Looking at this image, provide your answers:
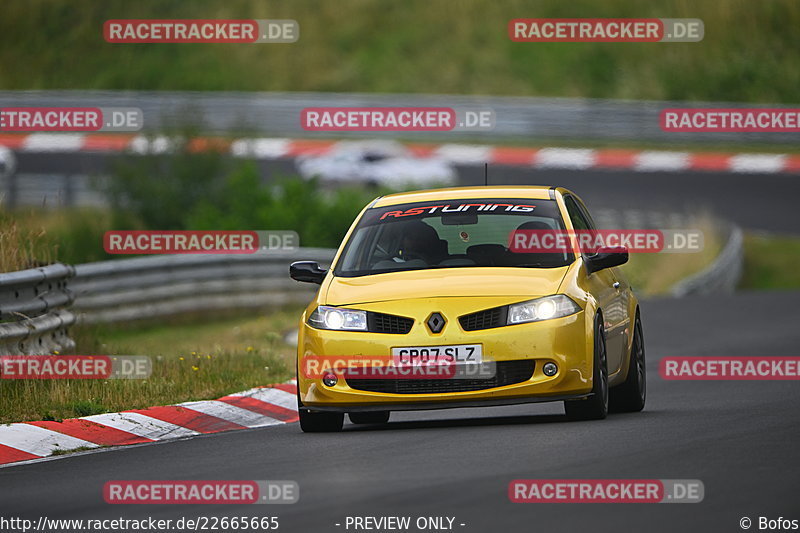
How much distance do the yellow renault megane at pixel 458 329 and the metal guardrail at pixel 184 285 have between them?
844 centimetres

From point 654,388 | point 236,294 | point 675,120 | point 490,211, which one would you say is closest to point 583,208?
point 490,211

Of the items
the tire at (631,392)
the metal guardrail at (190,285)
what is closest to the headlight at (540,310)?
the tire at (631,392)

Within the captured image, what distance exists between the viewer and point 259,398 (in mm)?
13023

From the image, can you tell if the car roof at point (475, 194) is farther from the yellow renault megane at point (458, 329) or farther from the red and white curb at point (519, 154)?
the red and white curb at point (519, 154)

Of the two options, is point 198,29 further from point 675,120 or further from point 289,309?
point 289,309

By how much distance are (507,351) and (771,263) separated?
63.6 feet
